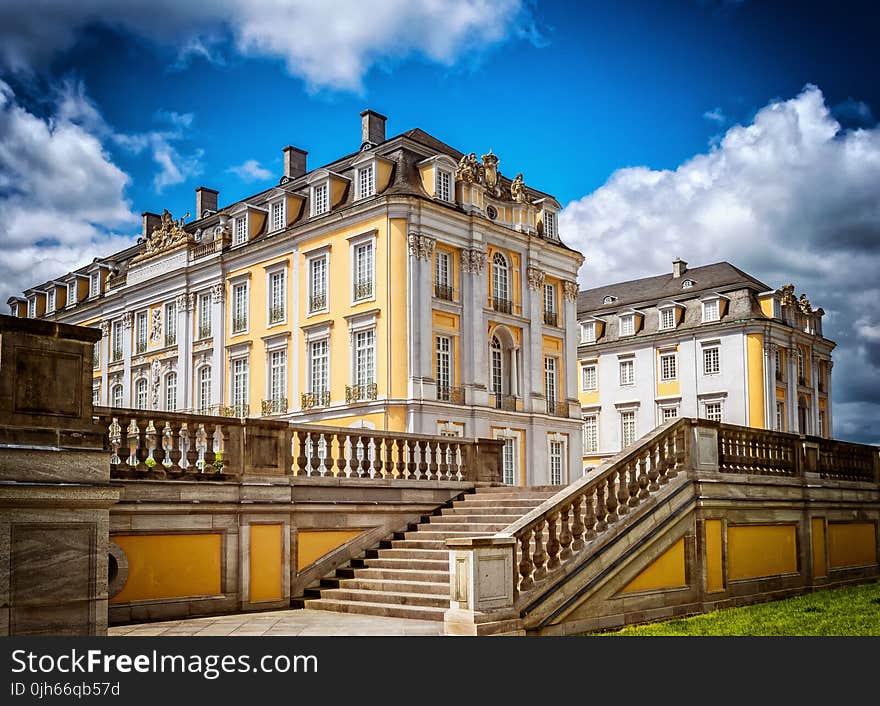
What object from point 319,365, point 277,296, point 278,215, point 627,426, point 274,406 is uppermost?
point 278,215

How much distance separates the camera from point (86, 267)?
5397 cm

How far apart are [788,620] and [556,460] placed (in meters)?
26.0

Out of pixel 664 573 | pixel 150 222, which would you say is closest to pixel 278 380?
pixel 150 222

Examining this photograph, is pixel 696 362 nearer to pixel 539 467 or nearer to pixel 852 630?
pixel 539 467

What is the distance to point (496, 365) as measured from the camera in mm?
37188

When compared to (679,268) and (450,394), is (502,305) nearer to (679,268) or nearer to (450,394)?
(450,394)

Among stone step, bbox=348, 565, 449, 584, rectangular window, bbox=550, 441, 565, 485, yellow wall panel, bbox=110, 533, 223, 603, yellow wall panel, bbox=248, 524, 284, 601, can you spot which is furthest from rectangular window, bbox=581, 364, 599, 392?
→ yellow wall panel, bbox=110, 533, 223, 603

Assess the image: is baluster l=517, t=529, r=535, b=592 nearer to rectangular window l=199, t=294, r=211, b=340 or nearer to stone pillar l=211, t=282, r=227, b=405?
stone pillar l=211, t=282, r=227, b=405

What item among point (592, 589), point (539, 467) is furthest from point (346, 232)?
point (592, 589)

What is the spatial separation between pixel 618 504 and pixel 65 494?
7.26 metres

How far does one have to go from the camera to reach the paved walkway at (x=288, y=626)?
37.3 feet

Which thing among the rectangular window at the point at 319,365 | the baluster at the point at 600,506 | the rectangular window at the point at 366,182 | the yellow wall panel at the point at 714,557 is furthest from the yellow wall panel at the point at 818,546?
the rectangular window at the point at 366,182

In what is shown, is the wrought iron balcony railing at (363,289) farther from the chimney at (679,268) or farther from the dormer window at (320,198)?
the chimney at (679,268)

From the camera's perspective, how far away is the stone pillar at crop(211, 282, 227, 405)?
1585 inches
